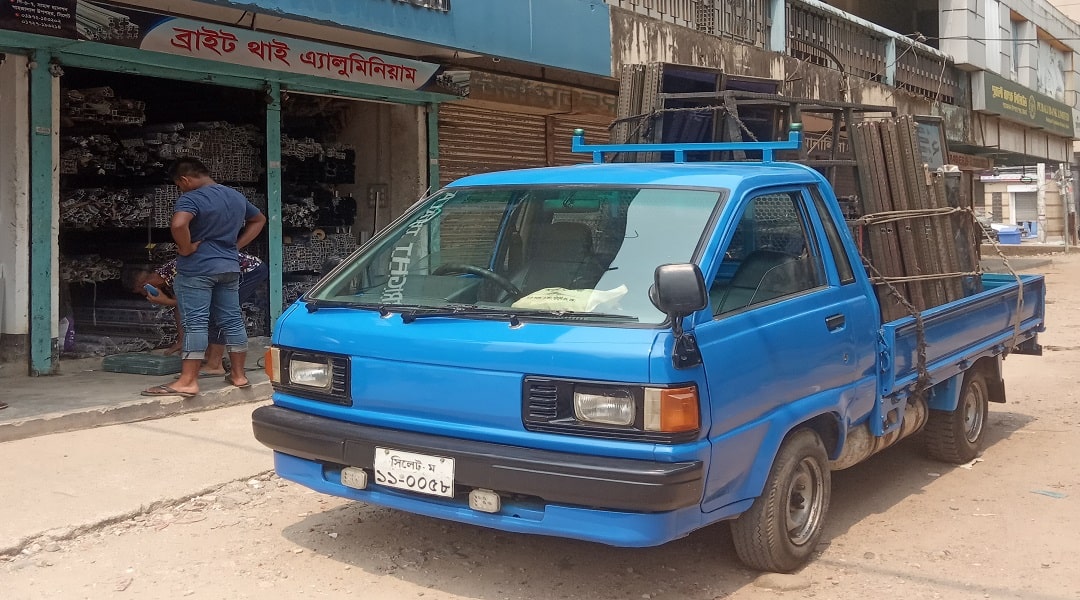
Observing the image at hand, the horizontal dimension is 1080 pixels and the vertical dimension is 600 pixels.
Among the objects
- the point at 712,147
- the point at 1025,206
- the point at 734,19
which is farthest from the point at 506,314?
the point at 1025,206

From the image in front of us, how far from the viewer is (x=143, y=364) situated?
7.69m

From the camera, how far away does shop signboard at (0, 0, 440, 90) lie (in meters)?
6.61

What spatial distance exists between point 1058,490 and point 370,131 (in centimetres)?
723

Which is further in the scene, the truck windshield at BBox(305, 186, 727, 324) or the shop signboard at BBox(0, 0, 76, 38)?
the shop signboard at BBox(0, 0, 76, 38)

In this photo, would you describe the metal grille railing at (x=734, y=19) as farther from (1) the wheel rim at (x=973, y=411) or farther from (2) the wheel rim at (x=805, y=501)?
(2) the wheel rim at (x=805, y=501)

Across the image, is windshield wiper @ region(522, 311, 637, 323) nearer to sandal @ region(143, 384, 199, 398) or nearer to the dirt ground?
the dirt ground

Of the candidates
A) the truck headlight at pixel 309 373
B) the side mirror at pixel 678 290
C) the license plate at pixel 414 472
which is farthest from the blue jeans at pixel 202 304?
the side mirror at pixel 678 290

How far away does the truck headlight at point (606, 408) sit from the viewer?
11.4ft

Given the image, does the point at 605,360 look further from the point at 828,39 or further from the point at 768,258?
the point at 828,39

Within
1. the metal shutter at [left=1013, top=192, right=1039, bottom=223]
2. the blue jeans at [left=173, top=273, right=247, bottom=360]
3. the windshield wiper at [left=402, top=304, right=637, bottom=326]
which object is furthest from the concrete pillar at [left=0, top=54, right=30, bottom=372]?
the metal shutter at [left=1013, top=192, right=1039, bottom=223]

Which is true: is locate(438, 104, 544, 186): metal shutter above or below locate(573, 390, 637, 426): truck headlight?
above

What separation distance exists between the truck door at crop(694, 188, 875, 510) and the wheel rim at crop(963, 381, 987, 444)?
5.86 ft

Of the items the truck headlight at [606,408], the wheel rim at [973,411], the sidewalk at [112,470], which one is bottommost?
the sidewalk at [112,470]

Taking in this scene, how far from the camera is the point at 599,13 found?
10992 millimetres
